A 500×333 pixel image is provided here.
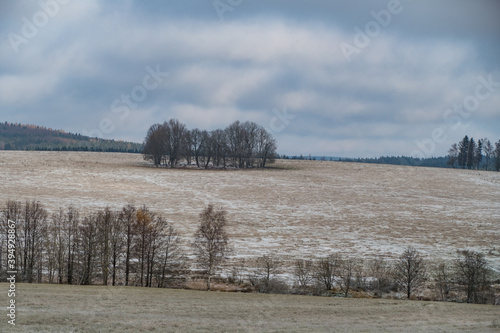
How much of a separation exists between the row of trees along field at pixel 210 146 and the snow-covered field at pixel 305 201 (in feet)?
57.1

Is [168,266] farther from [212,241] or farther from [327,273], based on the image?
[327,273]

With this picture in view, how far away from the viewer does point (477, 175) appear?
3947 inches

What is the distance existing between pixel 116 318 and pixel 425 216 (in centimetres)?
4911

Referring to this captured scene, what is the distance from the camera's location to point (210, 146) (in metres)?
114

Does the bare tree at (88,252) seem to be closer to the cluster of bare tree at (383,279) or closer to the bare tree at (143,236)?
the bare tree at (143,236)

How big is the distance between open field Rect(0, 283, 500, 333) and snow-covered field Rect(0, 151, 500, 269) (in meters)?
13.4

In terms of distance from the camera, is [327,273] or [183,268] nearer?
[327,273]

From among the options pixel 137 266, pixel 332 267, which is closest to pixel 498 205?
pixel 332 267

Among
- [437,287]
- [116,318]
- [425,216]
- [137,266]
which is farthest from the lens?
[425,216]

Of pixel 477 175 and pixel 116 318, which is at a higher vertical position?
pixel 477 175

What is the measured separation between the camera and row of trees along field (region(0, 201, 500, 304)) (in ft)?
95.2

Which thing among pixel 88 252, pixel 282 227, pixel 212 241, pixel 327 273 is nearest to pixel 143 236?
pixel 88 252

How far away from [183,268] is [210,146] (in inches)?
3238

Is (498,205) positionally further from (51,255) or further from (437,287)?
(51,255)
